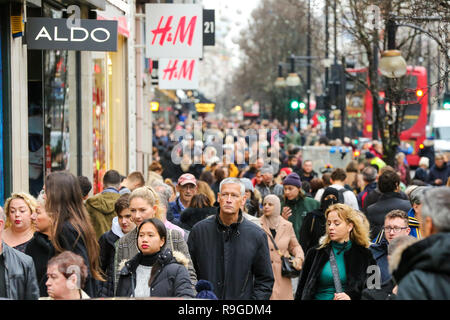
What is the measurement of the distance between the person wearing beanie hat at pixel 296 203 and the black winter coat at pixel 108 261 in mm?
4620

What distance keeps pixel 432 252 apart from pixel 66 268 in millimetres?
2158

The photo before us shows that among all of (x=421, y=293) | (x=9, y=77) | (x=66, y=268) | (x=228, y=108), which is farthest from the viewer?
(x=228, y=108)

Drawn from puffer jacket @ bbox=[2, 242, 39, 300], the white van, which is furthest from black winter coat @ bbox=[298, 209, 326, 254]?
the white van

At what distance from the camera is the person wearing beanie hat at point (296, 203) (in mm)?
12469

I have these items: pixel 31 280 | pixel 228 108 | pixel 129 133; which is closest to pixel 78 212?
pixel 31 280

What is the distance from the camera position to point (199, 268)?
7699 millimetres

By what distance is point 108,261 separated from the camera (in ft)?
25.1

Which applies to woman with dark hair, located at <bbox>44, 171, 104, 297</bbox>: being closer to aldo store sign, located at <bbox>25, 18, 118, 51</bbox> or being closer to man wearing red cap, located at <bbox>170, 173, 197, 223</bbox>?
aldo store sign, located at <bbox>25, 18, 118, 51</bbox>

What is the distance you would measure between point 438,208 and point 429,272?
325mm

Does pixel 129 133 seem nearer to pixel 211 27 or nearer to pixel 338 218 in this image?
pixel 211 27

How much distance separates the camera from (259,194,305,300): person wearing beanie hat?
9500mm

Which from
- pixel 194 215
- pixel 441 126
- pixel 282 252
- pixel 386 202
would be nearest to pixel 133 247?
pixel 282 252

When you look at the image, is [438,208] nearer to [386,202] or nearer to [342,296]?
[342,296]

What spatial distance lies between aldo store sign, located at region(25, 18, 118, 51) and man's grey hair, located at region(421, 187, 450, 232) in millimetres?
7706
